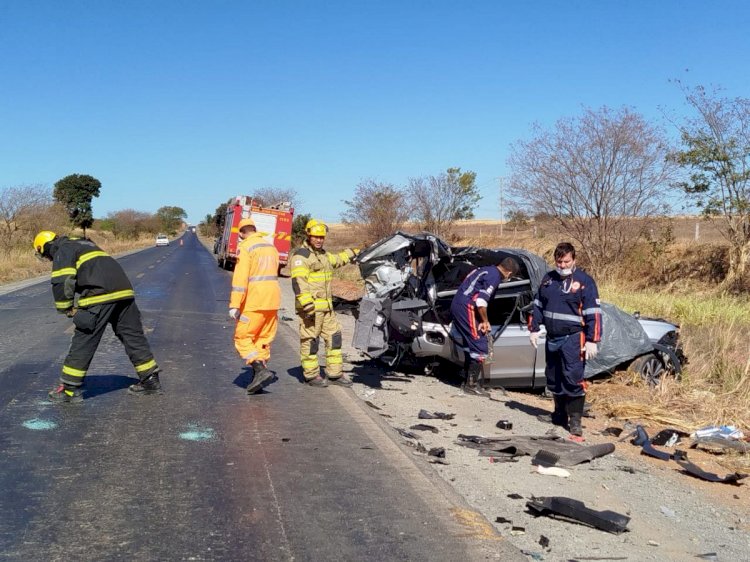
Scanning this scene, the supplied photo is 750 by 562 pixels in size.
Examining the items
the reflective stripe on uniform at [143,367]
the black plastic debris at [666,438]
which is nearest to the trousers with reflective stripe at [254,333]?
the reflective stripe on uniform at [143,367]

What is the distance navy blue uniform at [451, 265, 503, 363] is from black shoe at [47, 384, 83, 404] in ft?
12.8

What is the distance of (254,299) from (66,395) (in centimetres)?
197

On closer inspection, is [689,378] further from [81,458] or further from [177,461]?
[81,458]

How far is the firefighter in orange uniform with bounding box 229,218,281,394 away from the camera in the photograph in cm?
701

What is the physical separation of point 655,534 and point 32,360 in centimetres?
751

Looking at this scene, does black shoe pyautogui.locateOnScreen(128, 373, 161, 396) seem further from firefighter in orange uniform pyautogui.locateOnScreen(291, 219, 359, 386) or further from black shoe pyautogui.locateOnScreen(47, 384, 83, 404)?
firefighter in orange uniform pyautogui.locateOnScreen(291, 219, 359, 386)

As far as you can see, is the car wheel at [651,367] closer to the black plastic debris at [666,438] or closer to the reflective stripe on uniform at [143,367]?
the black plastic debris at [666,438]

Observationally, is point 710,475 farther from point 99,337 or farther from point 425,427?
point 99,337

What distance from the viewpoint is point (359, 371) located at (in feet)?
28.9

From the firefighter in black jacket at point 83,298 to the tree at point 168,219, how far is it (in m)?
117

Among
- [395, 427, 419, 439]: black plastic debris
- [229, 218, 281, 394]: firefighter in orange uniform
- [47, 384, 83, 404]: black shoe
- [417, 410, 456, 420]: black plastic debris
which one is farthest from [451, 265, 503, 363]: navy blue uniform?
[47, 384, 83, 404]: black shoe

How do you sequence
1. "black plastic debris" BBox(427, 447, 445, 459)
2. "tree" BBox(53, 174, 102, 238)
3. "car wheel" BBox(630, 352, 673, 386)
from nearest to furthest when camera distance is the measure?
"black plastic debris" BBox(427, 447, 445, 459)
"car wheel" BBox(630, 352, 673, 386)
"tree" BBox(53, 174, 102, 238)

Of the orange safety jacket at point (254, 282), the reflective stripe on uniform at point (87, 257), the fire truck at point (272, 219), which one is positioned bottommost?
the orange safety jacket at point (254, 282)

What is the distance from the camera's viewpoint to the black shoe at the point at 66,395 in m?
6.50
